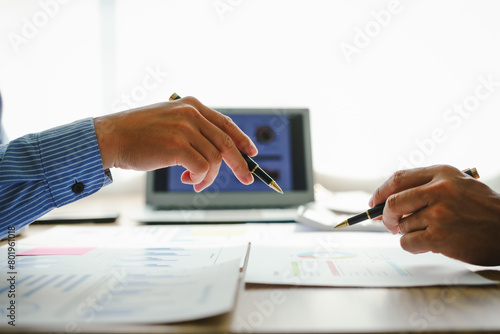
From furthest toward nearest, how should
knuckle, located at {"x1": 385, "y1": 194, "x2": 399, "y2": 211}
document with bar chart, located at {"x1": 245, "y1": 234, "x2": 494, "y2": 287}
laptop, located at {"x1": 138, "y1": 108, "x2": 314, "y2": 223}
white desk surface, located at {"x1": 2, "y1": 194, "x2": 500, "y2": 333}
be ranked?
laptop, located at {"x1": 138, "y1": 108, "x2": 314, "y2": 223}
knuckle, located at {"x1": 385, "y1": 194, "x2": 399, "y2": 211}
document with bar chart, located at {"x1": 245, "y1": 234, "x2": 494, "y2": 287}
white desk surface, located at {"x1": 2, "y1": 194, "x2": 500, "y2": 333}

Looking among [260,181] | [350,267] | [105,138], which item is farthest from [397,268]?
[260,181]

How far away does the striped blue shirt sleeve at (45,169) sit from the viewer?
1.97ft

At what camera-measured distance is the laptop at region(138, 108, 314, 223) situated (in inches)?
48.4

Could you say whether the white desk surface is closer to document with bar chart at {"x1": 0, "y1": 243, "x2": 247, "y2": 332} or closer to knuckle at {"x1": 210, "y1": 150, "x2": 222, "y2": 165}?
document with bar chart at {"x1": 0, "y1": 243, "x2": 247, "y2": 332}

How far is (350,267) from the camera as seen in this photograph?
0.55 m

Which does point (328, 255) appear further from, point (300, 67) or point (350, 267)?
point (300, 67)

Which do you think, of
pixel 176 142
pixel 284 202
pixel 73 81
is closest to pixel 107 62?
pixel 73 81

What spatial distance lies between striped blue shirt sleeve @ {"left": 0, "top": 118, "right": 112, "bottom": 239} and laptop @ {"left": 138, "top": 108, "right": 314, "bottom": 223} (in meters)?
0.51

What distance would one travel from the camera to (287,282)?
47 centimetres

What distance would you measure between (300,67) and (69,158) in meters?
1.39

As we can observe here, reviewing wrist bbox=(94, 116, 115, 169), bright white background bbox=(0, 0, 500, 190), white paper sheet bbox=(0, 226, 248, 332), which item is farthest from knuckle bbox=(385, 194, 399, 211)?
bright white background bbox=(0, 0, 500, 190)

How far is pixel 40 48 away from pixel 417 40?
6.09ft

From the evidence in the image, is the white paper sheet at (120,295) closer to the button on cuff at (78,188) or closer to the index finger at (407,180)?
the button on cuff at (78,188)

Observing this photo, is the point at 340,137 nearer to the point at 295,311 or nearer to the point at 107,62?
the point at 107,62
